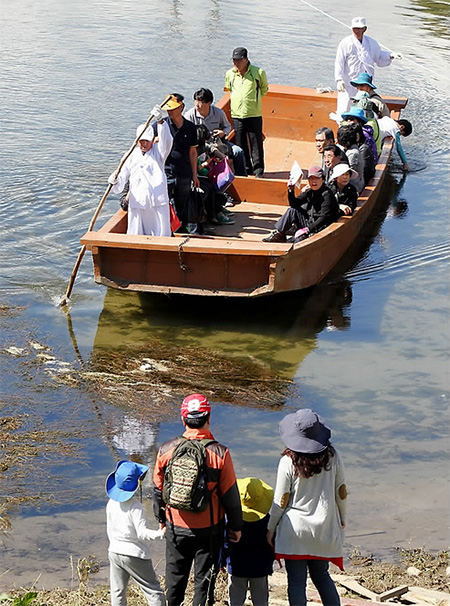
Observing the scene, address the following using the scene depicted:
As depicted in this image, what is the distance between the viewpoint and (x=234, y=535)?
501 cm

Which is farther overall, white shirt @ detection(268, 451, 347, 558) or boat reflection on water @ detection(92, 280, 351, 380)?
boat reflection on water @ detection(92, 280, 351, 380)

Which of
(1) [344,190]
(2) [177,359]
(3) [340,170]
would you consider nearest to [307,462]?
(2) [177,359]

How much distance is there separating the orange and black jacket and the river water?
129cm

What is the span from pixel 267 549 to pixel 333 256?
6.21 meters

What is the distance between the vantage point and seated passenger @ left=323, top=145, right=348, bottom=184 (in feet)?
34.0

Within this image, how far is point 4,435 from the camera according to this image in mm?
7750

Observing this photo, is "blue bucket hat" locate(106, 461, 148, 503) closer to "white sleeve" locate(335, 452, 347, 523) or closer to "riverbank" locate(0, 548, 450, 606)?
"riverbank" locate(0, 548, 450, 606)

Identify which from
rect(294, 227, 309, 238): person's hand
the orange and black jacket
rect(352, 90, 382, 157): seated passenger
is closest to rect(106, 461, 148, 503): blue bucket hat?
the orange and black jacket

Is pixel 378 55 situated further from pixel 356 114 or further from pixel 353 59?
pixel 356 114

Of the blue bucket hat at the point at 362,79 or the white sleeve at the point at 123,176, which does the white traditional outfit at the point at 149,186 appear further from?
the blue bucket hat at the point at 362,79

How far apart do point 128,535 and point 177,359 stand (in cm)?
421

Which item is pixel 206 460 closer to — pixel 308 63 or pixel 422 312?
pixel 422 312

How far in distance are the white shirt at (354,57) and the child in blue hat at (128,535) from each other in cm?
1075

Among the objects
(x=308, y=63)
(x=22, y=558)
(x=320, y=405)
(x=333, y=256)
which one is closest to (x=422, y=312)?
(x=333, y=256)
